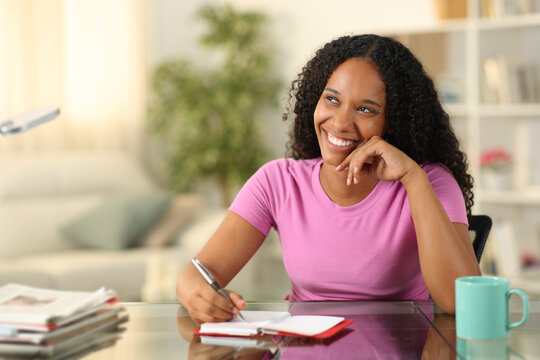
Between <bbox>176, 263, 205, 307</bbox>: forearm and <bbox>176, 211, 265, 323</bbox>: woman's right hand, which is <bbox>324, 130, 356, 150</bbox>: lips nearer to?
<bbox>176, 211, 265, 323</bbox>: woman's right hand

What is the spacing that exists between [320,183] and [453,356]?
71 cm

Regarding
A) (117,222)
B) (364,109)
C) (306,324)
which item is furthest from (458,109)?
(306,324)

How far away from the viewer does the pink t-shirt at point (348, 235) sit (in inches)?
61.9

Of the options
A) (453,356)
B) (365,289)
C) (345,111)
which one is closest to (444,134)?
(345,111)

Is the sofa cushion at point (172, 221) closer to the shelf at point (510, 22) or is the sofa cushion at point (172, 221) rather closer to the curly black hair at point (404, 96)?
the shelf at point (510, 22)

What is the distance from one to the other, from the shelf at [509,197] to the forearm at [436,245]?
7.63 feet

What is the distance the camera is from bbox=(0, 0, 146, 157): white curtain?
4.19 meters

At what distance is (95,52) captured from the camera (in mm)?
4477

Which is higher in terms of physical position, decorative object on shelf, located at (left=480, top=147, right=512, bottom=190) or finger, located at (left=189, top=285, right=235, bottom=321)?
finger, located at (left=189, top=285, right=235, bottom=321)

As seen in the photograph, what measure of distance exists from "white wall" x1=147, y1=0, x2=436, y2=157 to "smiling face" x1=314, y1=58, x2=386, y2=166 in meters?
2.75

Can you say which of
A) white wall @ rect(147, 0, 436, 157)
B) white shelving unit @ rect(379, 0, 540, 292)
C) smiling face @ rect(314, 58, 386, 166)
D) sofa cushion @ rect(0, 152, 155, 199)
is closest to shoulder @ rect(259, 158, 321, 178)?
smiling face @ rect(314, 58, 386, 166)

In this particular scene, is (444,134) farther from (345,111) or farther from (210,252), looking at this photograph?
(210,252)

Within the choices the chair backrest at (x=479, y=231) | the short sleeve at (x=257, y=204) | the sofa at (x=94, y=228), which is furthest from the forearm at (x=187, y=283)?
the sofa at (x=94, y=228)

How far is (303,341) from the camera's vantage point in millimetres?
1145
